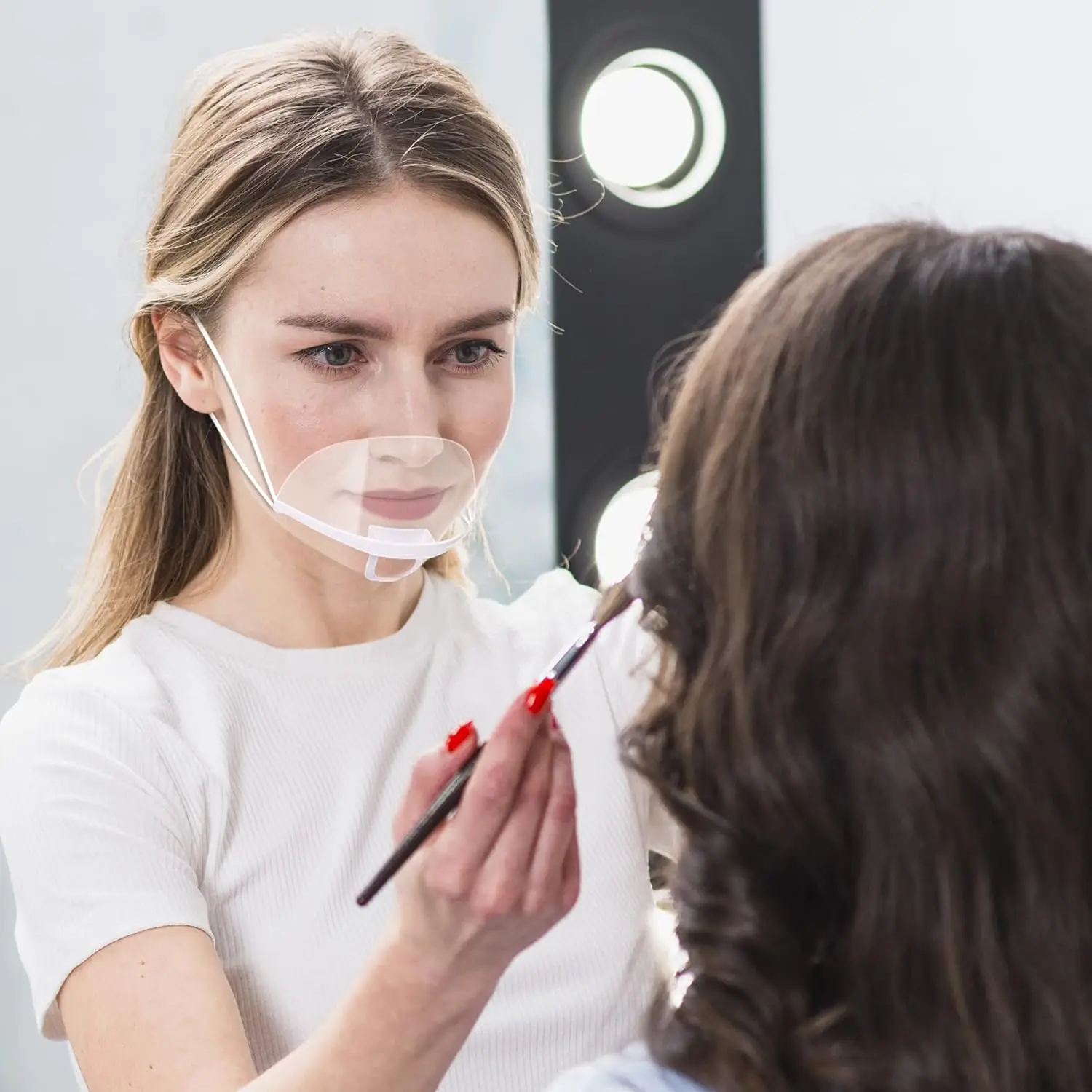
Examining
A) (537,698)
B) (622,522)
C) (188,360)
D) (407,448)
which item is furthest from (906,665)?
(622,522)

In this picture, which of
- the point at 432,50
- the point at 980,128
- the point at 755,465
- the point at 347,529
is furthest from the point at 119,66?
the point at 755,465

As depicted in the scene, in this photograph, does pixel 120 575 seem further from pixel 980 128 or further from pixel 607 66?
pixel 980 128

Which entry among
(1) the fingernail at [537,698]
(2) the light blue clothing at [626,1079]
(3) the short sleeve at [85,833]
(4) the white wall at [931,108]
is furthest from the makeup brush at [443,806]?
(4) the white wall at [931,108]

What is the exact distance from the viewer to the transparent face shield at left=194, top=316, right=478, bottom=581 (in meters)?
0.83

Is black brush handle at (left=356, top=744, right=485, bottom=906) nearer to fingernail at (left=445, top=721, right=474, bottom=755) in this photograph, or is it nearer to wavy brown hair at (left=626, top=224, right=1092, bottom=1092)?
fingernail at (left=445, top=721, right=474, bottom=755)

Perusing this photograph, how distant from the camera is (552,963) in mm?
834

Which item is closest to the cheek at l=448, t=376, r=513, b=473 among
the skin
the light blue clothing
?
the skin

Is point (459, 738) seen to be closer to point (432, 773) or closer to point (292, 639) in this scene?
point (432, 773)

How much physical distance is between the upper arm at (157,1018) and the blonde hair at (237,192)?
0.23m

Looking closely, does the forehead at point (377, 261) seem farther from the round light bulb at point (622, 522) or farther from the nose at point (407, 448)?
the round light bulb at point (622, 522)

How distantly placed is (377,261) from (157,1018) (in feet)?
1.30

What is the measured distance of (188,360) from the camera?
2.88 feet

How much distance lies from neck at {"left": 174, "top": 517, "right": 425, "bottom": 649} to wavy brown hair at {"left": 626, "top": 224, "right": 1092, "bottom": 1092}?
435mm

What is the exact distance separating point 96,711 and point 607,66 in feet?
2.08
